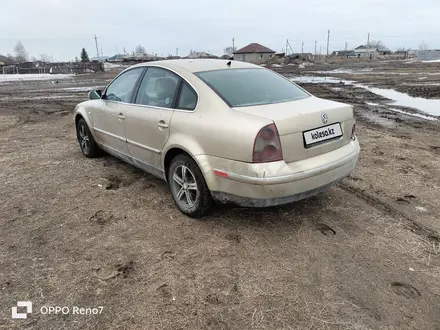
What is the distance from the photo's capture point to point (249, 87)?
377 cm

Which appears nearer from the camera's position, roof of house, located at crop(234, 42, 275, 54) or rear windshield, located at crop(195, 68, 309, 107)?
rear windshield, located at crop(195, 68, 309, 107)

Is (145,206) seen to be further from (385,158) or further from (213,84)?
(385,158)

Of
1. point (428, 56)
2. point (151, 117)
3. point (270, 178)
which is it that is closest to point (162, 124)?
point (151, 117)

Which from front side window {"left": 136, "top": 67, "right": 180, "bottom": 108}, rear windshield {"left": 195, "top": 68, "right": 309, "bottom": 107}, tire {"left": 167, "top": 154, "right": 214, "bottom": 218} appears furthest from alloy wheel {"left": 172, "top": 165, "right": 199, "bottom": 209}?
rear windshield {"left": 195, "top": 68, "right": 309, "bottom": 107}

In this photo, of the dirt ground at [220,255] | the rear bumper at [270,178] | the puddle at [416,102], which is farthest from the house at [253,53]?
the rear bumper at [270,178]

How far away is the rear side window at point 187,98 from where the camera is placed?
3596 millimetres

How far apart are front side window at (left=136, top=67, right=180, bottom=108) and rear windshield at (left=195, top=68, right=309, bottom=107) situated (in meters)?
0.34

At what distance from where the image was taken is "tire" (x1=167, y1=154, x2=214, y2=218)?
11.5ft

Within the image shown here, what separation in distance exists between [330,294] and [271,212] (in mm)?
1362

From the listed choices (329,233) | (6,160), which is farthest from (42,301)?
(6,160)

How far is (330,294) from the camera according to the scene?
263 cm

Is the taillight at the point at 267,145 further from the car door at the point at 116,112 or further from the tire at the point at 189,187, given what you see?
the car door at the point at 116,112

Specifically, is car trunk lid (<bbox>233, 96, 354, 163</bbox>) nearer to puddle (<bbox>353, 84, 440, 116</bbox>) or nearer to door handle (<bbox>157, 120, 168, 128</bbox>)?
door handle (<bbox>157, 120, 168, 128</bbox>)

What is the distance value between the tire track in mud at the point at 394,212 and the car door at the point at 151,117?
2.40 meters
